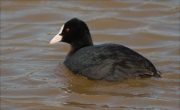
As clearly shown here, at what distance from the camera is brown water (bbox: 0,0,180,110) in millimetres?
7422

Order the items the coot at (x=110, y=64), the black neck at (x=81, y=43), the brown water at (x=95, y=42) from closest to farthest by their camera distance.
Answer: the brown water at (x=95, y=42) → the coot at (x=110, y=64) → the black neck at (x=81, y=43)

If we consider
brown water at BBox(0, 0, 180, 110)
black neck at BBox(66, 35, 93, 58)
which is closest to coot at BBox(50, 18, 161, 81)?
brown water at BBox(0, 0, 180, 110)

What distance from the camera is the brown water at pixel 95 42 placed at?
24.3 ft

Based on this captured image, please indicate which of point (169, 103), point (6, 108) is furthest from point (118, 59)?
point (6, 108)

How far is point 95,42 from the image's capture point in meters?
10.5

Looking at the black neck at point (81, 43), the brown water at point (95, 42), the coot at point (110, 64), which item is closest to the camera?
the brown water at point (95, 42)

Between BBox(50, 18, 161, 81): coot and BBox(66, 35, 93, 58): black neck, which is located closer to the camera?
BBox(50, 18, 161, 81): coot

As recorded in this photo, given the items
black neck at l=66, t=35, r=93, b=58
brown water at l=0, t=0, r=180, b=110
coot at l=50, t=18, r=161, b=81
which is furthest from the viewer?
black neck at l=66, t=35, r=93, b=58

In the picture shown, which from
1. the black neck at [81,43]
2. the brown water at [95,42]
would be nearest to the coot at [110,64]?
the brown water at [95,42]

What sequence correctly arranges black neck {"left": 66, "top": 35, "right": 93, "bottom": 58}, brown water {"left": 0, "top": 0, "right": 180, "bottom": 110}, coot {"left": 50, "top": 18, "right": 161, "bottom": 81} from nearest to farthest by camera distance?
1. brown water {"left": 0, "top": 0, "right": 180, "bottom": 110}
2. coot {"left": 50, "top": 18, "right": 161, "bottom": 81}
3. black neck {"left": 66, "top": 35, "right": 93, "bottom": 58}

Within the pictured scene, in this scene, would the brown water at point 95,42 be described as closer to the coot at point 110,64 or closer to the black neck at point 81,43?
the coot at point 110,64

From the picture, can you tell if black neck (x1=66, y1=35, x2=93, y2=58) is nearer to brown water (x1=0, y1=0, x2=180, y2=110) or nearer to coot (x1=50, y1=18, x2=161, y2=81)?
brown water (x1=0, y1=0, x2=180, y2=110)

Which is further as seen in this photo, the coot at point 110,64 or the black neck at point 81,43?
the black neck at point 81,43

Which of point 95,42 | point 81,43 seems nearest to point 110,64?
point 81,43
